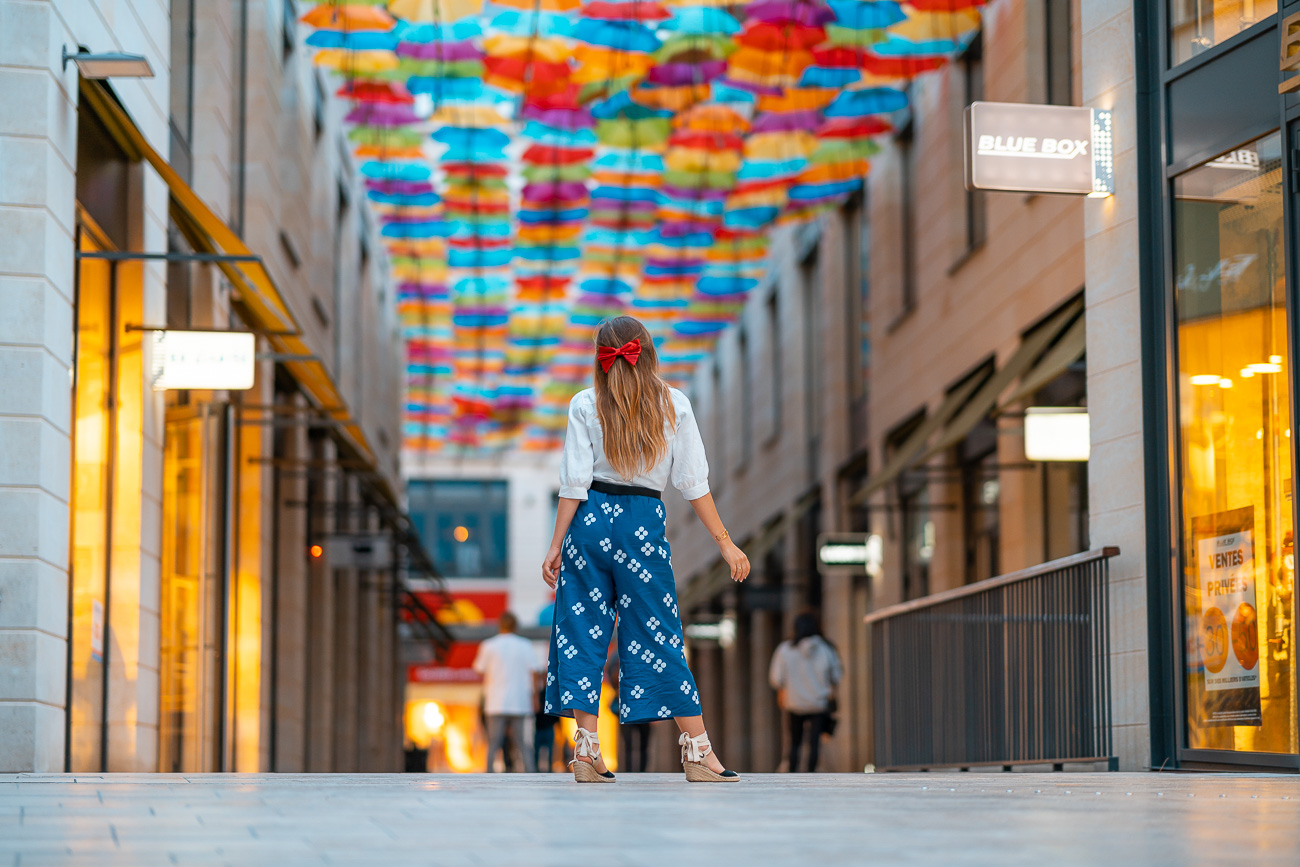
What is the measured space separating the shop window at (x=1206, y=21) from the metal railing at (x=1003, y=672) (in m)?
2.74

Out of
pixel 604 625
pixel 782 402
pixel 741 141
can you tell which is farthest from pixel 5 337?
pixel 782 402

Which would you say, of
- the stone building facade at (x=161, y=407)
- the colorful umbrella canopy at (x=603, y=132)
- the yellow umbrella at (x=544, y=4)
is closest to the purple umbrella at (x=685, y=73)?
the colorful umbrella canopy at (x=603, y=132)

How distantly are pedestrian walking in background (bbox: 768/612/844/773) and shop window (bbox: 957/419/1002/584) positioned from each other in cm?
208

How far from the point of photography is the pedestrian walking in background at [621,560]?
22.3 feet

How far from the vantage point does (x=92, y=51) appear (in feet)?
33.4

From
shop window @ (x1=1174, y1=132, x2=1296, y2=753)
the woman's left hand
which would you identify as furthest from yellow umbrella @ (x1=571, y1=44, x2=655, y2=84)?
the woman's left hand

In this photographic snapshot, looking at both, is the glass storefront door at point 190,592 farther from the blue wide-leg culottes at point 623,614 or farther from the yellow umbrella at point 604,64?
the blue wide-leg culottes at point 623,614

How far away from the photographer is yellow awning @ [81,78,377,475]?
10.8m

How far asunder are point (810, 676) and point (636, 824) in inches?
521

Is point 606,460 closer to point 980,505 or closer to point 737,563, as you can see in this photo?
point 737,563

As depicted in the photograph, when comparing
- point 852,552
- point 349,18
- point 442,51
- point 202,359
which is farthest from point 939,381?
point 202,359

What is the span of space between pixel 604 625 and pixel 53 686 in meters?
3.67

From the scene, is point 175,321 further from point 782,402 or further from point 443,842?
point 782,402

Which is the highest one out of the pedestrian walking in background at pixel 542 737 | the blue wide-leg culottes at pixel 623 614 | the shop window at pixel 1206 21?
the shop window at pixel 1206 21
